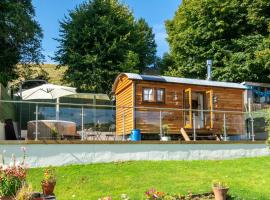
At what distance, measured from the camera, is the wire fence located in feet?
51.8

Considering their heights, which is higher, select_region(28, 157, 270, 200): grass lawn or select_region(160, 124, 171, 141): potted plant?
select_region(160, 124, 171, 141): potted plant

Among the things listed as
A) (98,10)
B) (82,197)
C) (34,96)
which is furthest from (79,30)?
(82,197)

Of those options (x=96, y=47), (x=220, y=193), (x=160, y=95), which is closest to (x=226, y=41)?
(x=96, y=47)

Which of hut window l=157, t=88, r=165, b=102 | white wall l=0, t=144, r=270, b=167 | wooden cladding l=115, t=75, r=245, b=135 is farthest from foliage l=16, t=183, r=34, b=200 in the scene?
hut window l=157, t=88, r=165, b=102

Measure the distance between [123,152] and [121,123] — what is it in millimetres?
1875

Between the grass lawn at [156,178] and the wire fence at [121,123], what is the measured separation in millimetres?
1702

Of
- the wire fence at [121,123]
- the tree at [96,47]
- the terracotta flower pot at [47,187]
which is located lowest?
the terracotta flower pot at [47,187]

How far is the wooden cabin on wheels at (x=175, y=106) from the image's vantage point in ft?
59.5

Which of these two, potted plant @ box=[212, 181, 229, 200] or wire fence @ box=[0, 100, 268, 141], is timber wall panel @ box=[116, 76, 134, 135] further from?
potted plant @ box=[212, 181, 229, 200]

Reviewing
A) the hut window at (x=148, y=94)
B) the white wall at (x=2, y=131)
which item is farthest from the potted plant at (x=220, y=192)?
the hut window at (x=148, y=94)

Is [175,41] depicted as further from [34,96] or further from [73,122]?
[73,122]

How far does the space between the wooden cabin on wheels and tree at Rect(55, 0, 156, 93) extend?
391 inches

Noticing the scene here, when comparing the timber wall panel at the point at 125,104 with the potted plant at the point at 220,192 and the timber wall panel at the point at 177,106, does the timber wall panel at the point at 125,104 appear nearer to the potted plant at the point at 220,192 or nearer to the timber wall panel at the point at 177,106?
the timber wall panel at the point at 177,106

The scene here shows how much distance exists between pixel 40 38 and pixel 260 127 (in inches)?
761
